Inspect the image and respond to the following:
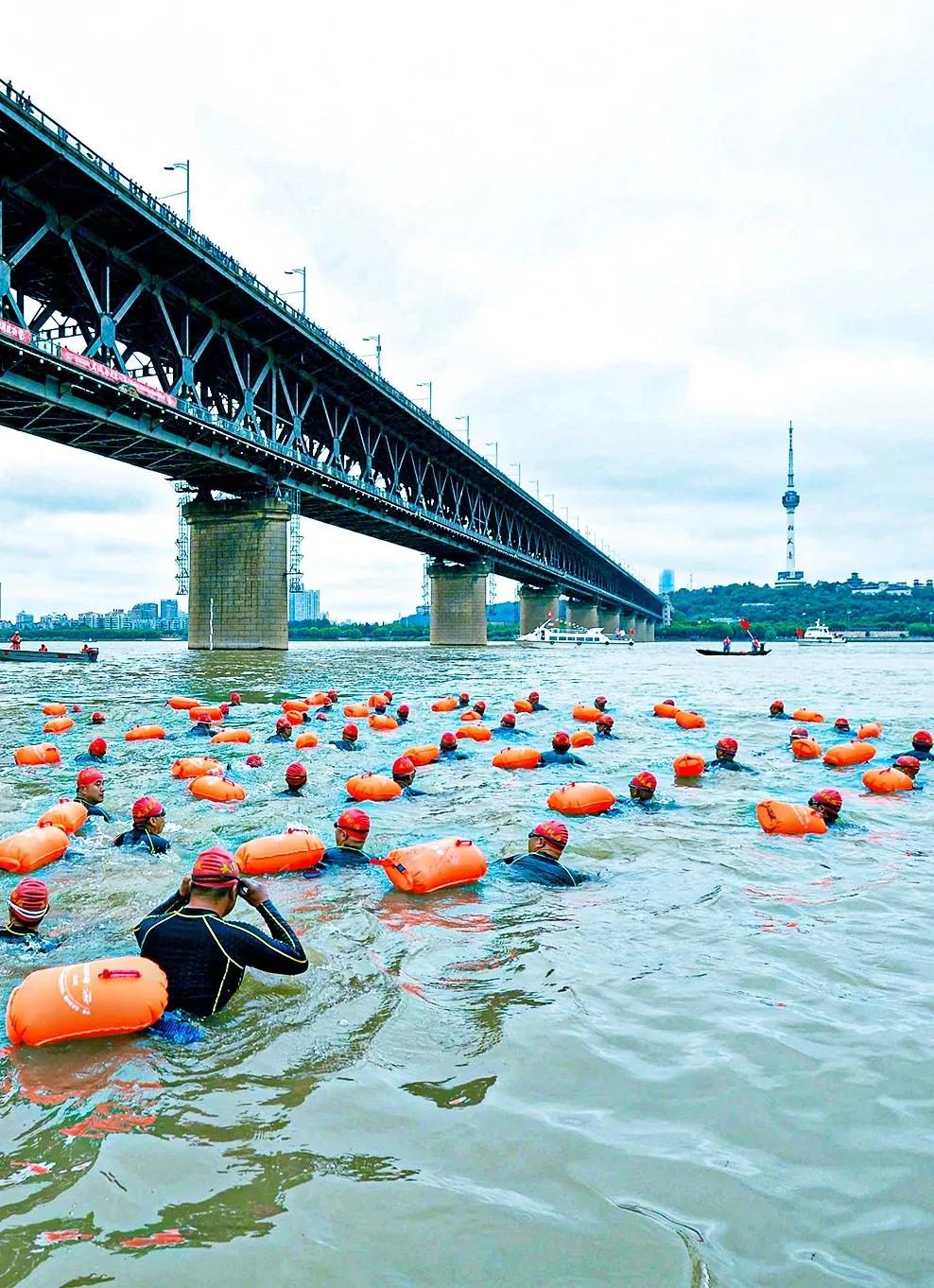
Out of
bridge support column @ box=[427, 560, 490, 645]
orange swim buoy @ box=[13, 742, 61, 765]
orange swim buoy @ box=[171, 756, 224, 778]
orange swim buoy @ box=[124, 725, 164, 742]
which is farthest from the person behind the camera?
bridge support column @ box=[427, 560, 490, 645]

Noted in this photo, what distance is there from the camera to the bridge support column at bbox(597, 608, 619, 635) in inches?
6560

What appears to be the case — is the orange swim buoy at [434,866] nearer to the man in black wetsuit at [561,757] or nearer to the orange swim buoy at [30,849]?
the orange swim buoy at [30,849]

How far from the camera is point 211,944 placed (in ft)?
18.3

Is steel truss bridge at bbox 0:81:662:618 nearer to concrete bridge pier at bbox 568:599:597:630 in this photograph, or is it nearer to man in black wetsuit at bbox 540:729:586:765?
man in black wetsuit at bbox 540:729:586:765

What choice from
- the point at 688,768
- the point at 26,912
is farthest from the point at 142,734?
the point at 26,912

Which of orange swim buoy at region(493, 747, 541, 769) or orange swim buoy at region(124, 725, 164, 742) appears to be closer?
orange swim buoy at region(493, 747, 541, 769)

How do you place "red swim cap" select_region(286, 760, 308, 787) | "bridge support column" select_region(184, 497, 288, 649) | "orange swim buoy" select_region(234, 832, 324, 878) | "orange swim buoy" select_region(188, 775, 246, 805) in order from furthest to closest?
"bridge support column" select_region(184, 497, 288, 649), "red swim cap" select_region(286, 760, 308, 787), "orange swim buoy" select_region(188, 775, 246, 805), "orange swim buoy" select_region(234, 832, 324, 878)

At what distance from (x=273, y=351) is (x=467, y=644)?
51.4 metres

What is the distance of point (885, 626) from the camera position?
16962 cm

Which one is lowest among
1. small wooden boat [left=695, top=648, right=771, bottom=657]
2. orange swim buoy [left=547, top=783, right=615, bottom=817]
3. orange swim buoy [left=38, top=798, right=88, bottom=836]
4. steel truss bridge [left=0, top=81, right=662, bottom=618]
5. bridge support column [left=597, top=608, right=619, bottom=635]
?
orange swim buoy [left=547, top=783, right=615, bottom=817]

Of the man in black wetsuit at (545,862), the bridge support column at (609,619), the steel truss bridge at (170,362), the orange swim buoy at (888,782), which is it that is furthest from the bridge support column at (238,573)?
the bridge support column at (609,619)

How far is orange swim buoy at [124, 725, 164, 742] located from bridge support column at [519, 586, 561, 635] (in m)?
113

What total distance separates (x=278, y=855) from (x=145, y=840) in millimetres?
1911

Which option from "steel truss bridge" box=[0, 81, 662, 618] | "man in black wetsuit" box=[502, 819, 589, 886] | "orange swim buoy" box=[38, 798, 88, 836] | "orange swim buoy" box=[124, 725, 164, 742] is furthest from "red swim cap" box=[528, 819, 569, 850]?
"steel truss bridge" box=[0, 81, 662, 618]
